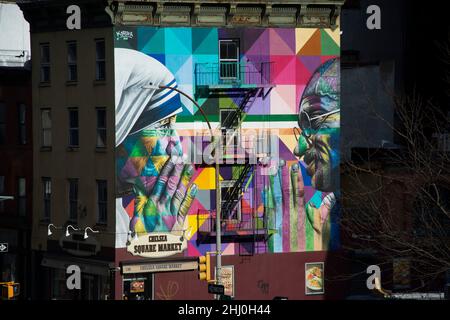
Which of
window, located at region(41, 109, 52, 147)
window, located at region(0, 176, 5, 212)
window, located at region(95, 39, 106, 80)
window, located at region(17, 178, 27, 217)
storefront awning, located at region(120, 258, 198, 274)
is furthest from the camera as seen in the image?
window, located at region(0, 176, 5, 212)

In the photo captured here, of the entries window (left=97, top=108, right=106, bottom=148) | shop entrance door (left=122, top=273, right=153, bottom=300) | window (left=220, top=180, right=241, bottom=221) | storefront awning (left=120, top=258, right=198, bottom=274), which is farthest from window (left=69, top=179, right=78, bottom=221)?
window (left=220, top=180, right=241, bottom=221)

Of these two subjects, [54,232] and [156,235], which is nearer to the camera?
[156,235]

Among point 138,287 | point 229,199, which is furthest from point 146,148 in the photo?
point 138,287

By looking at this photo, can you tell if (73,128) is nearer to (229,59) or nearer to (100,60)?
(100,60)

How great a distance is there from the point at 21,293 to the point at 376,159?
17.6 metres

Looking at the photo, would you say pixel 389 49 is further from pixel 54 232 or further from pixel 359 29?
pixel 54 232

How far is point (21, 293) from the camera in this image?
172ft

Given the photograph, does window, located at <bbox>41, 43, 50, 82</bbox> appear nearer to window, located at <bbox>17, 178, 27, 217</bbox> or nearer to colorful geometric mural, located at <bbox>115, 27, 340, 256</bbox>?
colorful geometric mural, located at <bbox>115, 27, 340, 256</bbox>

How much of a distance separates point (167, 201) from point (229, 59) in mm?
6543

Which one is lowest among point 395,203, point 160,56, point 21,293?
point 21,293

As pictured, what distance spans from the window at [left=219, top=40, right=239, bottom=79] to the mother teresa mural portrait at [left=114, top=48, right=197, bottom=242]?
239 centimetres

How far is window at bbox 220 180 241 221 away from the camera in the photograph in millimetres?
47344

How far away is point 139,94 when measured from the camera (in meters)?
46.0
